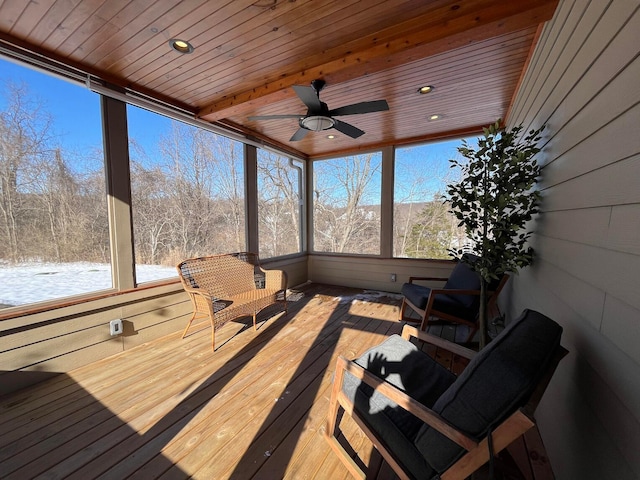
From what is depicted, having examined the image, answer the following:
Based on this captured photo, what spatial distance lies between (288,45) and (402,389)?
2563 millimetres

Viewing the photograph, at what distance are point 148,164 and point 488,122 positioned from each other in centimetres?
450

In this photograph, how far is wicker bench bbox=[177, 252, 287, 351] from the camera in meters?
2.57

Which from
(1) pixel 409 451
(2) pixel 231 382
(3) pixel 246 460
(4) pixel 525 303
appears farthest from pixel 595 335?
(2) pixel 231 382

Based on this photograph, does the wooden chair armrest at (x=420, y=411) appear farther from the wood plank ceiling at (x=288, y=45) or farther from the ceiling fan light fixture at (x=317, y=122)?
the wood plank ceiling at (x=288, y=45)

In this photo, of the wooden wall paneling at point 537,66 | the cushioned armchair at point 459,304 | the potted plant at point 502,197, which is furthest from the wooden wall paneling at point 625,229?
the cushioned armchair at point 459,304

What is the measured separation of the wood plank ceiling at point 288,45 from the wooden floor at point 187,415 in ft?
8.55

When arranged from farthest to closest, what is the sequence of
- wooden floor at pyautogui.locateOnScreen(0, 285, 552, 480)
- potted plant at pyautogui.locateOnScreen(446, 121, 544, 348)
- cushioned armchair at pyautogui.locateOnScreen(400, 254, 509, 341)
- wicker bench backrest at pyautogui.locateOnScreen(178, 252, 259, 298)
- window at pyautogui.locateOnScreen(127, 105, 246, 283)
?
wicker bench backrest at pyautogui.locateOnScreen(178, 252, 259, 298) → window at pyautogui.locateOnScreen(127, 105, 246, 283) → cushioned armchair at pyautogui.locateOnScreen(400, 254, 509, 341) → potted plant at pyautogui.locateOnScreen(446, 121, 544, 348) → wooden floor at pyautogui.locateOnScreen(0, 285, 552, 480)

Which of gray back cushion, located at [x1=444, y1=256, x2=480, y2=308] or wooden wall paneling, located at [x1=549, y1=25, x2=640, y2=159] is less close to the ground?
wooden wall paneling, located at [x1=549, y1=25, x2=640, y2=159]

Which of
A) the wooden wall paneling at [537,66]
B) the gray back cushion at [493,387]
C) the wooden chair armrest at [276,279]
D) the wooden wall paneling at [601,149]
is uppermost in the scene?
the wooden wall paneling at [537,66]

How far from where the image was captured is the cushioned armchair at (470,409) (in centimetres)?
83

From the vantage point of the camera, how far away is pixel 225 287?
3174mm

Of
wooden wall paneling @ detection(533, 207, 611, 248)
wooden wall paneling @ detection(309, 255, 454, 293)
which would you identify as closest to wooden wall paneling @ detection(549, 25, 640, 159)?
wooden wall paneling @ detection(533, 207, 611, 248)

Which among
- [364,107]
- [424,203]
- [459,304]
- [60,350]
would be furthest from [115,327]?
[424,203]

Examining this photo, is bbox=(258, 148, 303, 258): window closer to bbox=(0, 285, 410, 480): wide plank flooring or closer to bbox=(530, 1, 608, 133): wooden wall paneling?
bbox=(0, 285, 410, 480): wide plank flooring
